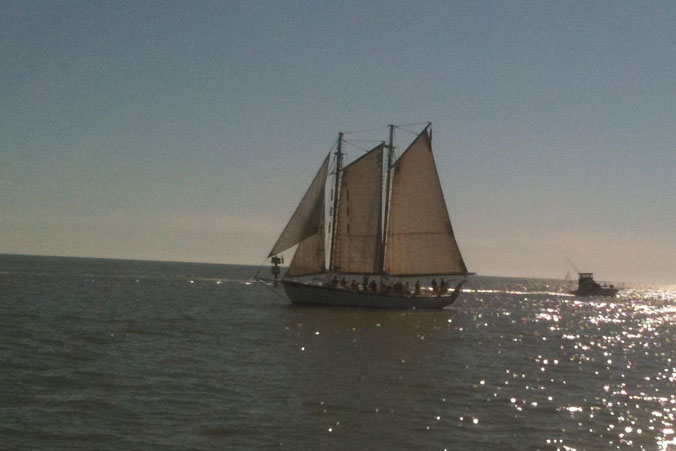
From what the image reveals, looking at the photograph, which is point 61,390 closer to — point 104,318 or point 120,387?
point 120,387

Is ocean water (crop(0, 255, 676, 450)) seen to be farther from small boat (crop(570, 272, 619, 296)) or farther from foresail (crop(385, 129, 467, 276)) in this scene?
small boat (crop(570, 272, 619, 296))

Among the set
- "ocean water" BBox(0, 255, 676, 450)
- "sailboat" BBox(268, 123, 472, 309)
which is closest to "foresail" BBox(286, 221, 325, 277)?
"sailboat" BBox(268, 123, 472, 309)

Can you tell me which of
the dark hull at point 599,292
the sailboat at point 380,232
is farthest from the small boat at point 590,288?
the sailboat at point 380,232

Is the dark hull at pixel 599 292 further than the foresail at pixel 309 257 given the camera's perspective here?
Yes

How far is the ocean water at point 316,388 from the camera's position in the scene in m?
20.0

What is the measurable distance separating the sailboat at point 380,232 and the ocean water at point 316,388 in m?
15.5

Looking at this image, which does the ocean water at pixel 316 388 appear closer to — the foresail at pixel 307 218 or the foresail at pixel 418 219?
the foresail at pixel 307 218

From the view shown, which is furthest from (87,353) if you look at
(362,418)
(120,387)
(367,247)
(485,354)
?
(367,247)

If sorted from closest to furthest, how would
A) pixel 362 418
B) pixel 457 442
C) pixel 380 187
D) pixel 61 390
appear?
1. pixel 457 442
2. pixel 362 418
3. pixel 61 390
4. pixel 380 187

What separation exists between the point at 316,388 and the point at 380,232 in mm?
42084

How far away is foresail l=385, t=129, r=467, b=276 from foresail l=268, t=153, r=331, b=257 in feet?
23.5

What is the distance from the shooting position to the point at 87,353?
33.0 metres

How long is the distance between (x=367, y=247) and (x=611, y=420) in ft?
149

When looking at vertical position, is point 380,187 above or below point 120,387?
above
